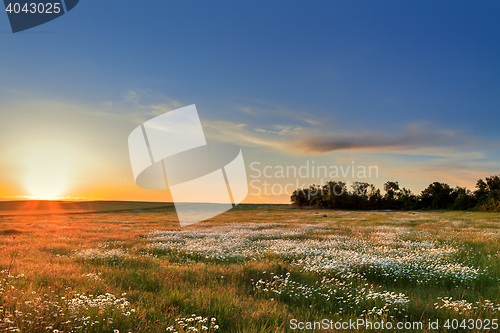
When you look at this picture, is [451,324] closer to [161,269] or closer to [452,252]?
[161,269]

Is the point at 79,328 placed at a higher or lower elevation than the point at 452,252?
higher

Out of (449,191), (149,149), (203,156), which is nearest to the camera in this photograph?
(149,149)

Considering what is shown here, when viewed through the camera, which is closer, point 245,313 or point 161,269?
point 245,313

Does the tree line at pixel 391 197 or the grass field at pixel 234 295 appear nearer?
the grass field at pixel 234 295

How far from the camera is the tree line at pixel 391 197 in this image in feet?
333

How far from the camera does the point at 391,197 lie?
128m

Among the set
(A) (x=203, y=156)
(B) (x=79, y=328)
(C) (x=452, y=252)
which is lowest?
(C) (x=452, y=252)

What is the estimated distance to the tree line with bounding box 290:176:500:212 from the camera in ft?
333

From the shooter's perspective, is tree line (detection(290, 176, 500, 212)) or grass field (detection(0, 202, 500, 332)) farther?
tree line (detection(290, 176, 500, 212))

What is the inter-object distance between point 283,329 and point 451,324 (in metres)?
3.31

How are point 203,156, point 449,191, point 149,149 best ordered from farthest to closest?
point 449,191
point 203,156
point 149,149

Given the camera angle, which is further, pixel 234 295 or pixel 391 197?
pixel 391 197

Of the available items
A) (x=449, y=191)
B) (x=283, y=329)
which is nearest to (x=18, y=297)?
(x=283, y=329)

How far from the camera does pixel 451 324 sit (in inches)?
211
